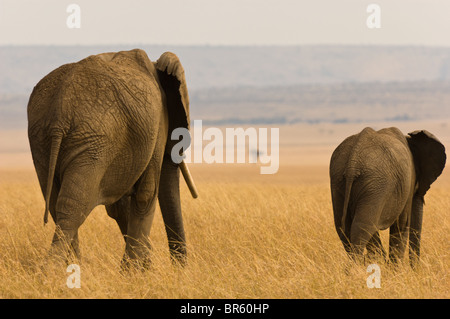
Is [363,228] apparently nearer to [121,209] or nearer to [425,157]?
[425,157]

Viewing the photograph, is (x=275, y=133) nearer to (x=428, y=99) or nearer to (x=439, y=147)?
Answer: (x=428, y=99)

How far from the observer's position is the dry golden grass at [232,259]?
705 cm

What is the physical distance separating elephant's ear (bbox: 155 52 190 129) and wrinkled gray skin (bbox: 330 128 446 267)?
1.84m

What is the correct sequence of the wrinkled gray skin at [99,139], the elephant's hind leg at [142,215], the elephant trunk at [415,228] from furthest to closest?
the elephant trunk at [415,228]
the elephant's hind leg at [142,215]
the wrinkled gray skin at [99,139]

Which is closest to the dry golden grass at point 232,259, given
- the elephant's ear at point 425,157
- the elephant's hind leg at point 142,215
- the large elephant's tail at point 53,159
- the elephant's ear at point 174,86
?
the elephant's hind leg at point 142,215

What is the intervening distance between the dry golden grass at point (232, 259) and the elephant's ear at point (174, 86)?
1370 mm

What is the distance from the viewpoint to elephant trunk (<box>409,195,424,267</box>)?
374 inches

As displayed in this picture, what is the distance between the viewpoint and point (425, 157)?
959 cm

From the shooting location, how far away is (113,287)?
7.06 meters

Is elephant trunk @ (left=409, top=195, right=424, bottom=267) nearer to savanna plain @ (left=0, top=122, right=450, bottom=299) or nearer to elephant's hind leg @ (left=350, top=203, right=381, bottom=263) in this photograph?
savanna plain @ (left=0, top=122, right=450, bottom=299)

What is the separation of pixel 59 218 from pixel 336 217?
332cm

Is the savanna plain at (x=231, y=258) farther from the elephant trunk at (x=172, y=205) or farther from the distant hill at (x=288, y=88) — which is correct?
the distant hill at (x=288, y=88)

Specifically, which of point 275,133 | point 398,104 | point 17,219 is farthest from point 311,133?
Result: point 17,219

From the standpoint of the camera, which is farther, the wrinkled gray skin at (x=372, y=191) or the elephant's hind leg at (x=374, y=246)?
the elephant's hind leg at (x=374, y=246)
